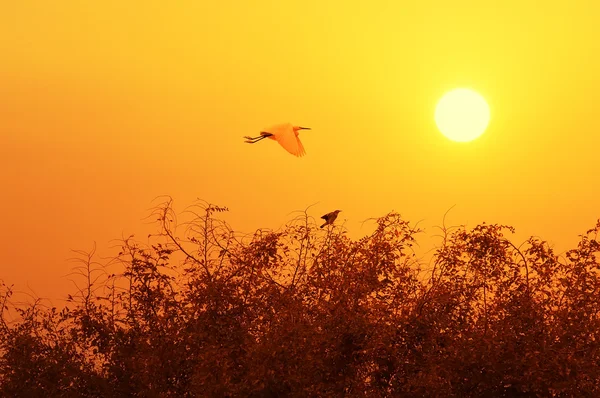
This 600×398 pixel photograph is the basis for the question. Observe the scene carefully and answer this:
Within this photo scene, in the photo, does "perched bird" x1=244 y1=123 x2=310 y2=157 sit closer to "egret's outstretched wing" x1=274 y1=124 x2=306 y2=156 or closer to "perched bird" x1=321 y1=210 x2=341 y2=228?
"egret's outstretched wing" x1=274 y1=124 x2=306 y2=156

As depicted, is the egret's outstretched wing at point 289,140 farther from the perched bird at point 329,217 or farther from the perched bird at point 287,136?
the perched bird at point 329,217

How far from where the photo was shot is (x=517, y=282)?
1226 centimetres

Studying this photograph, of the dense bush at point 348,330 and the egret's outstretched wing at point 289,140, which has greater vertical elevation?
the egret's outstretched wing at point 289,140

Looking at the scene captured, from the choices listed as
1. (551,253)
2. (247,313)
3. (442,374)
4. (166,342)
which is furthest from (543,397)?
(166,342)

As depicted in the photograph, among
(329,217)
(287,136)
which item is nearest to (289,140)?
(287,136)

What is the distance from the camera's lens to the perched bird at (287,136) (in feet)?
47.0

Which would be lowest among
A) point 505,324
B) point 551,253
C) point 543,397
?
point 543,397

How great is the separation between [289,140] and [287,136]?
128mm

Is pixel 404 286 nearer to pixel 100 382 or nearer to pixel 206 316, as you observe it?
pixel 206 316

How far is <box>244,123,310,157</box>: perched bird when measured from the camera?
47.0 ft

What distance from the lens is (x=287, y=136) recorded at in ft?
47.8

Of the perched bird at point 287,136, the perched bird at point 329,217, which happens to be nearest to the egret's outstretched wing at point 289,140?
the perched bird at point 287,136

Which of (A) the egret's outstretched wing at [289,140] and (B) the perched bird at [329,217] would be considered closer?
(B) the perched bird at [329,217]

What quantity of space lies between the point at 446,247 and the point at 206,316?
347cm
